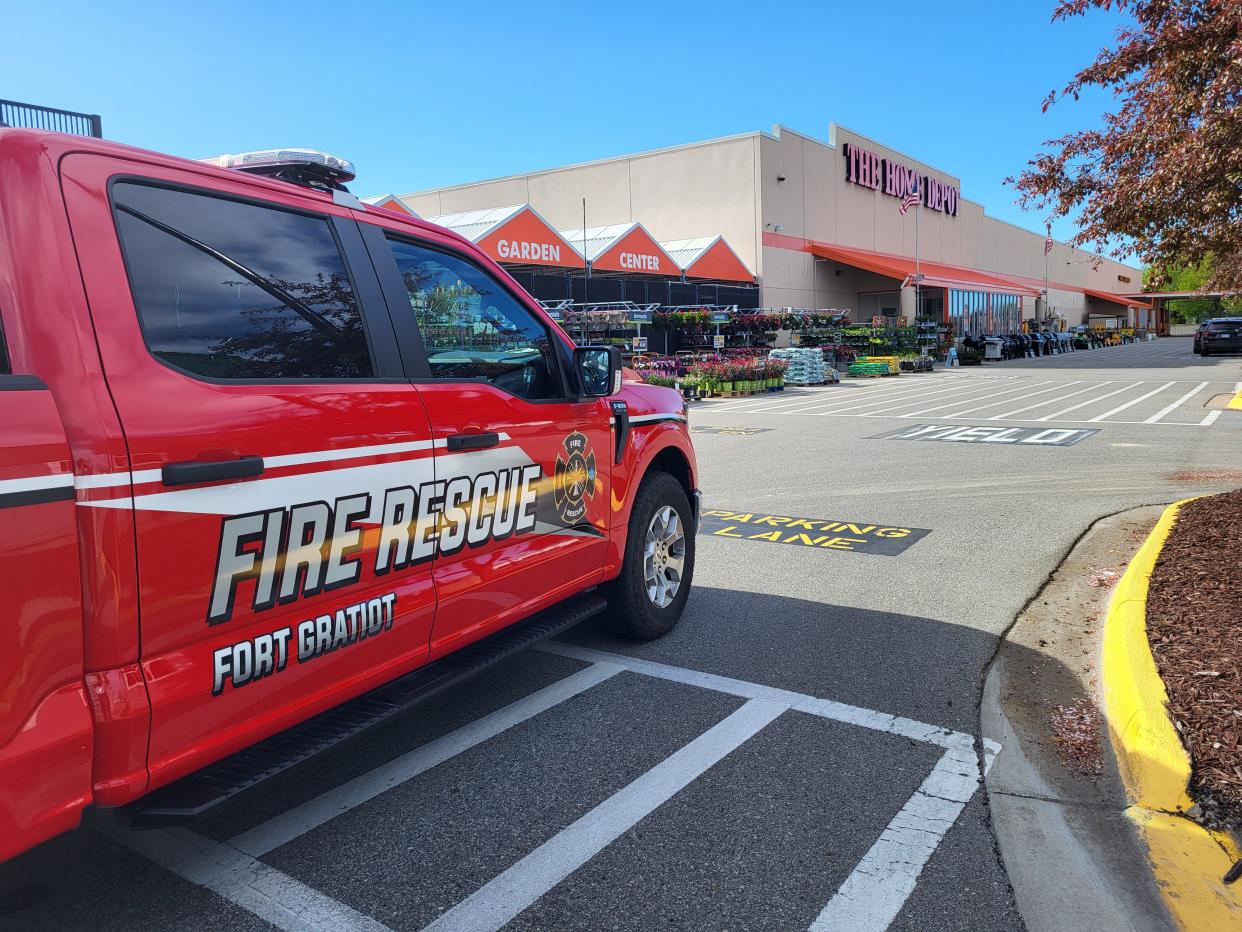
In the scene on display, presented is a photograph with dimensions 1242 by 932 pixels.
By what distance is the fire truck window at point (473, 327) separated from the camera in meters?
3.35

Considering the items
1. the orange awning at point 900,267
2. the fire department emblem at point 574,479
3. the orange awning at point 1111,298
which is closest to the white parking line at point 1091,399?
the fire department emblem at point 574,479

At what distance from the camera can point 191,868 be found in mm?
2742

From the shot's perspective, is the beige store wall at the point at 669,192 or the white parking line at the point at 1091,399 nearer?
the white parking line at the point at 1091,399

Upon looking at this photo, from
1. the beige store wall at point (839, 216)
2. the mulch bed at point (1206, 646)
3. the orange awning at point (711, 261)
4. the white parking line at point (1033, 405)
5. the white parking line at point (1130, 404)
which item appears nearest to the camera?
the mulch bed at point (1206, 646)

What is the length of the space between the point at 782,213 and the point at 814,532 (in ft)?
113

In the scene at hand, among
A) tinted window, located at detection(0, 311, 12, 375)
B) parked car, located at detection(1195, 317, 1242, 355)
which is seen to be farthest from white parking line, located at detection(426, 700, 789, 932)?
parked car, located at detection(1195, 317, 1242, 355)

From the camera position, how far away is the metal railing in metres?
2.67

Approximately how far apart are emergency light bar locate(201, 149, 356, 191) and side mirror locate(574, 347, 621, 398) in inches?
51.8

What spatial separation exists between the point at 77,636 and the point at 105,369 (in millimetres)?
630

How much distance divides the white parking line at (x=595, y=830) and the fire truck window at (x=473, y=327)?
1598 mm

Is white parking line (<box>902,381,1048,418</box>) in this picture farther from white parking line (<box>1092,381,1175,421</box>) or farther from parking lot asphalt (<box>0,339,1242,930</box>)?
parking lot asphalt (<box>0,339,1242,930</box>)

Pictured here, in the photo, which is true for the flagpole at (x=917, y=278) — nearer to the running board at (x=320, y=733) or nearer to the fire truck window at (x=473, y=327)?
the fire truck window at (x=473, y=327)

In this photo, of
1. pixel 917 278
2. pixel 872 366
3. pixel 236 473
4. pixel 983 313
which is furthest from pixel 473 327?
pixel 983 313

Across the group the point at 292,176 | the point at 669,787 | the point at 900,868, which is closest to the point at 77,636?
the point at 292,176
